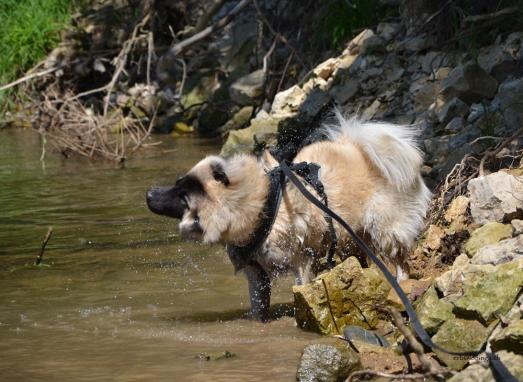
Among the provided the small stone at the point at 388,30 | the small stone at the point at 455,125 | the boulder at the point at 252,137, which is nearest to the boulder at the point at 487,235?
the small stone at the point at 455,125

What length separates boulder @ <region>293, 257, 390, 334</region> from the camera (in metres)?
5.62

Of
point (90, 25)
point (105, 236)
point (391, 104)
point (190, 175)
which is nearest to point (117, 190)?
point (105, 236)

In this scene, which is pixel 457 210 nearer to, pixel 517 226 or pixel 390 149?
pixel 390 149

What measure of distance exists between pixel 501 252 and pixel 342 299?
3.10 ft

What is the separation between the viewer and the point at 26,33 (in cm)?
1775

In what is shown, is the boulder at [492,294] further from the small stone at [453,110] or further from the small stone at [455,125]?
the small stone at [453,110]

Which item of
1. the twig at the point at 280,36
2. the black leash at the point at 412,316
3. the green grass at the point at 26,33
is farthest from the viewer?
the green grass at the point at 26,33

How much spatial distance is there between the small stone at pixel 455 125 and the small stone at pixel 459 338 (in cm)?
378

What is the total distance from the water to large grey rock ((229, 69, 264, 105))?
310 centimetres

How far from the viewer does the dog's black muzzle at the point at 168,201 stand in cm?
603

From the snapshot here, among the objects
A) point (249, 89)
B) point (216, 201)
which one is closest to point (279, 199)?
point (216, 201)

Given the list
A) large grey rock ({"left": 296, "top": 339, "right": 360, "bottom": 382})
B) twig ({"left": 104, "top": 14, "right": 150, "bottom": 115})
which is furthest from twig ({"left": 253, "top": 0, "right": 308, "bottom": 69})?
large grey rock ({"left": 296, "top": 339, "right": 360, "bottom": 382})

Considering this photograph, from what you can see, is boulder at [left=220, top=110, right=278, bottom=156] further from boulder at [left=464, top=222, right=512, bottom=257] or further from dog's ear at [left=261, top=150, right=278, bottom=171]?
boulder at [left=464, top=222, right=512, bottom=257]

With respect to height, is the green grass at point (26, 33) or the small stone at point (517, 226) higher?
the small stone at point (517, 226)
